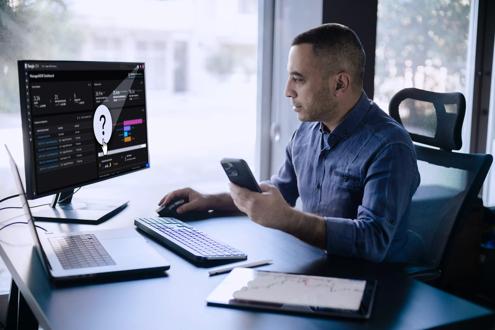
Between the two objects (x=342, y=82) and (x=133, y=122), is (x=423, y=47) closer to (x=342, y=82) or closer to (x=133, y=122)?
(x=342, y=82)

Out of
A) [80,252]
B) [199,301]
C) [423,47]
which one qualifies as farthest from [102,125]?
[423,47]

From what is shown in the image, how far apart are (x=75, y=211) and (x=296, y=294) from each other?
0.99 meters

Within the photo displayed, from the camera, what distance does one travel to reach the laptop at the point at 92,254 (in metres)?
1.31

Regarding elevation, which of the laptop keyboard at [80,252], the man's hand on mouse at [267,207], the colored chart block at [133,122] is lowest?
the laptop keyboard at [80,252]

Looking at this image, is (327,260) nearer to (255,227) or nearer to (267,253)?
(267,253)

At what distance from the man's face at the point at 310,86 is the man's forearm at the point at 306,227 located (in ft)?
1.53

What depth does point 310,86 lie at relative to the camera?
1850mm

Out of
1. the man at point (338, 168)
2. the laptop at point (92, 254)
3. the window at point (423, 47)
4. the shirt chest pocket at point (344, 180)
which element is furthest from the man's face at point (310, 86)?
the window at point (423, 47)

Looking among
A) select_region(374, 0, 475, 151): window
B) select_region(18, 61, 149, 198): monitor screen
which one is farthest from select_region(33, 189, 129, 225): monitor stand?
select_region(374, 0, 475, 151): window

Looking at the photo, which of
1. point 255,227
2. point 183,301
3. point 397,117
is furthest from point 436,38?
point 183,301

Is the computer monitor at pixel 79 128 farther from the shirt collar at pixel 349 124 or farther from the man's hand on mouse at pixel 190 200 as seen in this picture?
the shirt collar at pixel 349 124

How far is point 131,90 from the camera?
79.5 inches

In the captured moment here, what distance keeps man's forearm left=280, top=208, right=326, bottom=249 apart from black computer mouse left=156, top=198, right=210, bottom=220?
45 centimetres

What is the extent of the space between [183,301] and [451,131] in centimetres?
105
